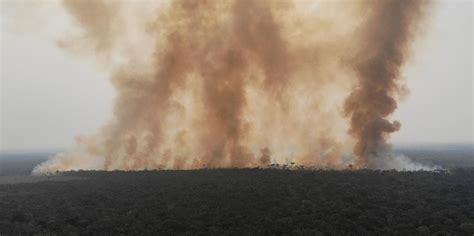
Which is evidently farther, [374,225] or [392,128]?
[392,128]

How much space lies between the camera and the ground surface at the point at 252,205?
1222 inches

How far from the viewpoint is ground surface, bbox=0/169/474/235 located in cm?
3103

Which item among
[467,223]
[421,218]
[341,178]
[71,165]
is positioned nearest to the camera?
[467,223]

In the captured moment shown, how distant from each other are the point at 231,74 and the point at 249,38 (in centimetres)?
615

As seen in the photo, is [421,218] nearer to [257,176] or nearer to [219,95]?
[257,176]

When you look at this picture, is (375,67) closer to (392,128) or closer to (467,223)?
(392,128)

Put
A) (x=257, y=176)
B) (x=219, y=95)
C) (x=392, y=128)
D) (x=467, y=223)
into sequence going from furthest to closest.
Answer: (x=219, y=95) → (x=392, y=128) → (x=257, y=176) → (x=467, y=223)

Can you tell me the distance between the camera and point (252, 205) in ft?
123

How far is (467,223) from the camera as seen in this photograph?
1180 inches

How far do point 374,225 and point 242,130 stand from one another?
4563 centimetres

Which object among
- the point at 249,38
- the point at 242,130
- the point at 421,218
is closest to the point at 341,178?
the point at 421,218

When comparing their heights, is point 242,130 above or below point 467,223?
above

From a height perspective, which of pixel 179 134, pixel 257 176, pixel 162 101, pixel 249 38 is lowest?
pixel 257 176

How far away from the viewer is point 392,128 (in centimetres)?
6512
